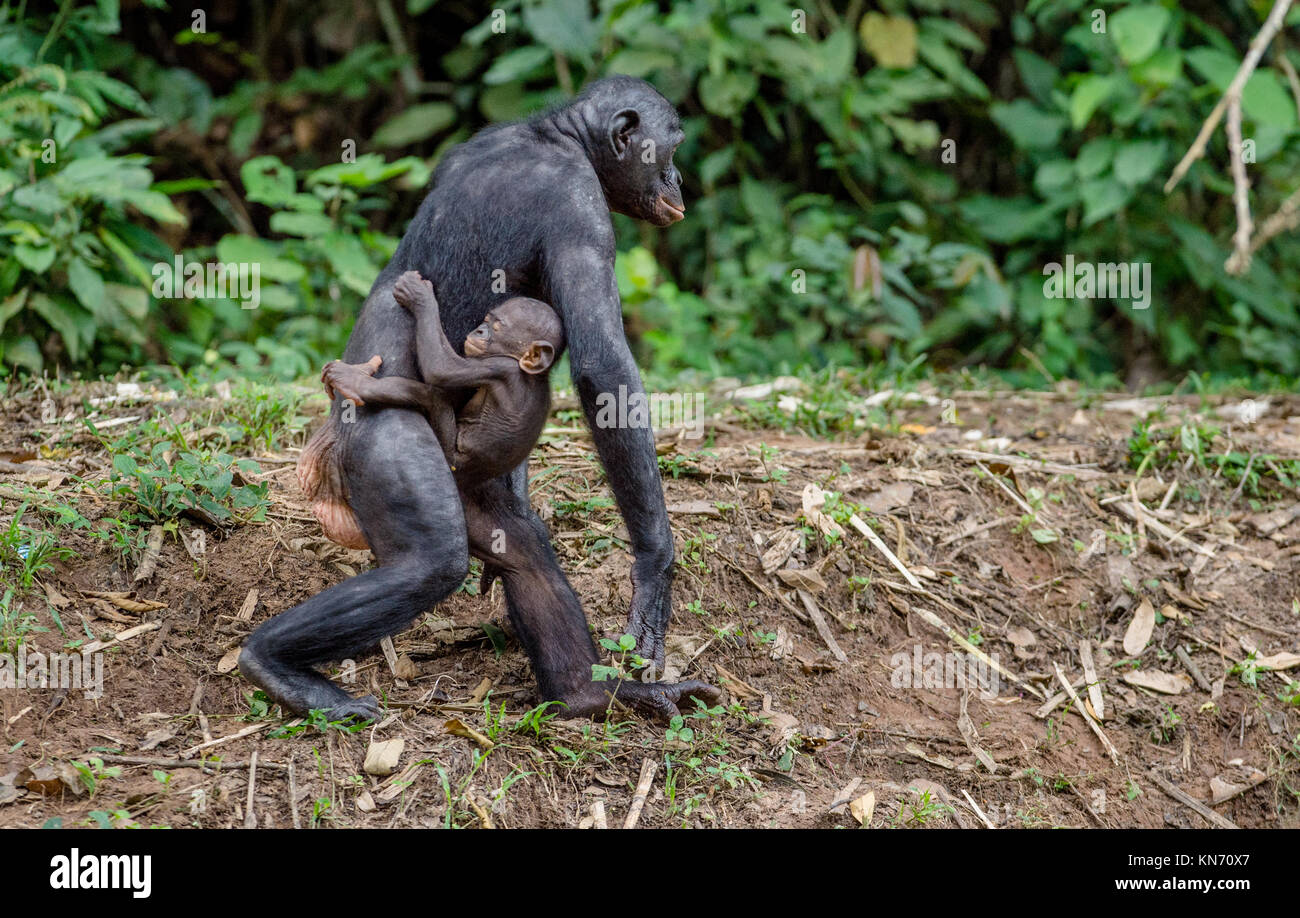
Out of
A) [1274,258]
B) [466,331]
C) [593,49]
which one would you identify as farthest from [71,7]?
[1274,258]

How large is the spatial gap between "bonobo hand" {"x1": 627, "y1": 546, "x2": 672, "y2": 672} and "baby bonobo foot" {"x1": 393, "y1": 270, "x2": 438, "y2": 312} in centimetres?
115

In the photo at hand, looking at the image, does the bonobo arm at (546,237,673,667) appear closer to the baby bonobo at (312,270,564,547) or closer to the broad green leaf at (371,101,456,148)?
the baby bonobo at (312,270,564,547)

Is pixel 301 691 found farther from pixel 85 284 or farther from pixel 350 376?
pixel 85 284

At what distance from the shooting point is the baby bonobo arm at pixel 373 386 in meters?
4.07

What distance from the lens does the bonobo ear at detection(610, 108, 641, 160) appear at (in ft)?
15.3

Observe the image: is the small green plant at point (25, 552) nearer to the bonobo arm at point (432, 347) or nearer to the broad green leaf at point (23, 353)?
the bonobo arm at point (432, 347)

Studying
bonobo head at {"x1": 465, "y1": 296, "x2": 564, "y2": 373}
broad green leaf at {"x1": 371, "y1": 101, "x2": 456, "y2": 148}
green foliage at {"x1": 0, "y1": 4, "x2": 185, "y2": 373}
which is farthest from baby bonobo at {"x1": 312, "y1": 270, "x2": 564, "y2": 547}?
broad green leaf at {"x1": 371, "y1": 101, "x2": 456, "y2": 148}

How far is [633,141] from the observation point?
184 inches

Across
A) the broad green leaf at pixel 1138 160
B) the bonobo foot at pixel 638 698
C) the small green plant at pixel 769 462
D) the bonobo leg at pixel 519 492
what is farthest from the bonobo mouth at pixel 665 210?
the broad green leaf at pixel 1138 160

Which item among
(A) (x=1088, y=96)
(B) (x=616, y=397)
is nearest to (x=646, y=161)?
(B) (x=616, y=397)

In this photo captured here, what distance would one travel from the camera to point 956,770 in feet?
15.2

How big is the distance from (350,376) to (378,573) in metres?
0.66

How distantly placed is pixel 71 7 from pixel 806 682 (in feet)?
22.6

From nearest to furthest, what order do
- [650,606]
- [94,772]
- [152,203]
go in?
1. [94,772]
2. [650,606]
3. [152,203]
